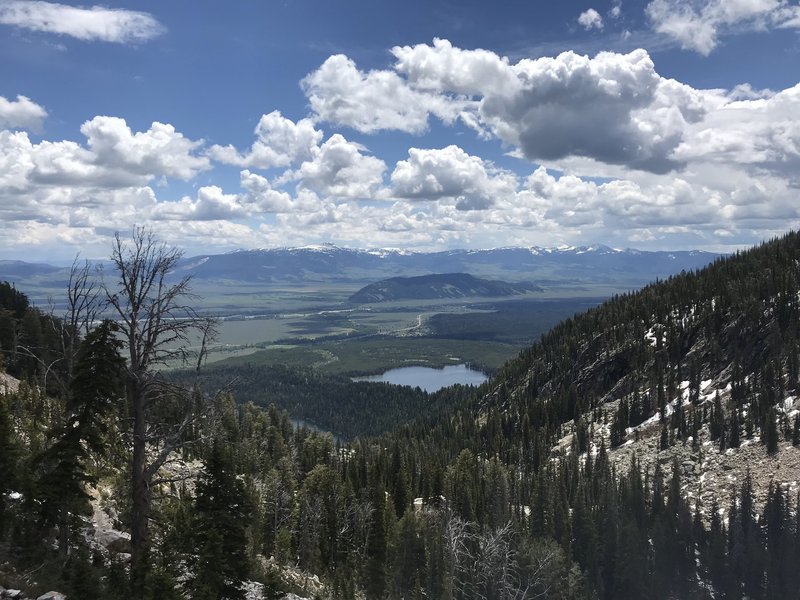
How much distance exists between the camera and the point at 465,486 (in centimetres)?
9931

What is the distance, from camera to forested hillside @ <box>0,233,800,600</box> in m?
24.9

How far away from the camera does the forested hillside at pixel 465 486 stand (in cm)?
2494

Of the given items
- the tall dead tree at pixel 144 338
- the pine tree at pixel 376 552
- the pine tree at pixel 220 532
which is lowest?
the pine tree at pixel 376 552

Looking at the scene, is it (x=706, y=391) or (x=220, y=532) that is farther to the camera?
(x=706, y=391)

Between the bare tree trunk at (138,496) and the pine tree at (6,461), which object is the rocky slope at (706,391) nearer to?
the bare tree trunk at (138,496)

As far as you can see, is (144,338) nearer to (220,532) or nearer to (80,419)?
(80,419)

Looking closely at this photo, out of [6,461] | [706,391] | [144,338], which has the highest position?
[144,338]

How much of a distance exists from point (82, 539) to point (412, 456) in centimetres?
10821

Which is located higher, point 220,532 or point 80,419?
point 80,419

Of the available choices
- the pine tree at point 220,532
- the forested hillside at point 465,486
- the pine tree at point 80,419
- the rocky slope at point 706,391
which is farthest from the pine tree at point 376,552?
the rocky slope at point 706,391

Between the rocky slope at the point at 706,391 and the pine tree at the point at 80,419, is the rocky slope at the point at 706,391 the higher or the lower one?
the lower one

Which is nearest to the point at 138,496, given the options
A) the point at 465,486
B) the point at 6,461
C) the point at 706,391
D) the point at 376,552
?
the point at 6,461

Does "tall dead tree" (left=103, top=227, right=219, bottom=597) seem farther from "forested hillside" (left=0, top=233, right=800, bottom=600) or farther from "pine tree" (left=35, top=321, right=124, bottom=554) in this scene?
"pine tree" (left=35, top=321, right=124, bottom=554)

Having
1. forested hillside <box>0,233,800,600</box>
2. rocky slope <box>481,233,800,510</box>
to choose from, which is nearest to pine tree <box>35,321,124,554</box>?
forested hillside <box>0,233,800,600</box>
